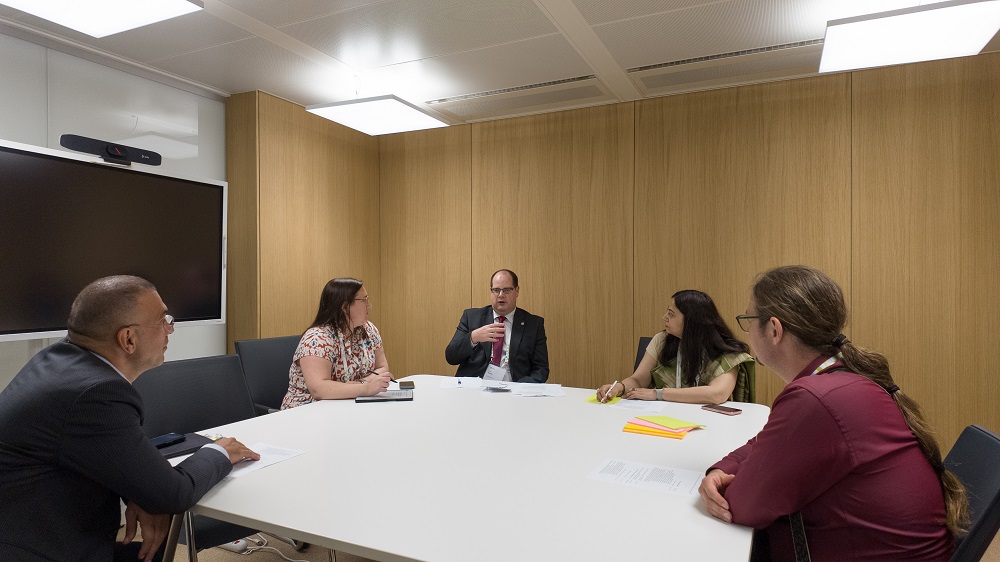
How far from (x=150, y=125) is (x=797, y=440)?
4.21 m

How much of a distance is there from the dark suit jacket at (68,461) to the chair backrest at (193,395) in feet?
2.55

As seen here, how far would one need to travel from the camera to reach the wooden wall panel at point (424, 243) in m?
5.25

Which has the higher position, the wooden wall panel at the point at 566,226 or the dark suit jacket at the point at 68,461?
the wooden wall panel at the point at 566,226

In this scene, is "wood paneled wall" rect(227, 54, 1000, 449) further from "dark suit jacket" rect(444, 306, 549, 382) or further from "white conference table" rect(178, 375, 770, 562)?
"white conference table" rect(178, 375, 770, 562)

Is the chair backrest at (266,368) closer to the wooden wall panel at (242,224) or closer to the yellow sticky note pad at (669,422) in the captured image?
the wooden wall panel at (242,224)

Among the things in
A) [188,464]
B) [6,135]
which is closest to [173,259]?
[6,135]

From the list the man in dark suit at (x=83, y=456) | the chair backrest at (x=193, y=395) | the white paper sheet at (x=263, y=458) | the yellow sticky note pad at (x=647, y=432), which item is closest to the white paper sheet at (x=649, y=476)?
the yellow sticky note pad at (x=647, y=432)

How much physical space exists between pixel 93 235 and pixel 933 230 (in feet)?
16.6

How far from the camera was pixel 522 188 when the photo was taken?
499 centimetres

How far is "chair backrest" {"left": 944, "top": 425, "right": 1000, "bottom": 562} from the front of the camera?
1.19m

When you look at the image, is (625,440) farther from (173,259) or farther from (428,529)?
(173,259)

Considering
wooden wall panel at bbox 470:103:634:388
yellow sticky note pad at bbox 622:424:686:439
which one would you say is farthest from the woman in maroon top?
wooden wall panel at bbox 470:103:634:388

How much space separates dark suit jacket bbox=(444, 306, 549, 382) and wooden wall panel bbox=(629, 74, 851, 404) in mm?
877

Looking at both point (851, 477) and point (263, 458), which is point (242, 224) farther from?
point (851, 477)
